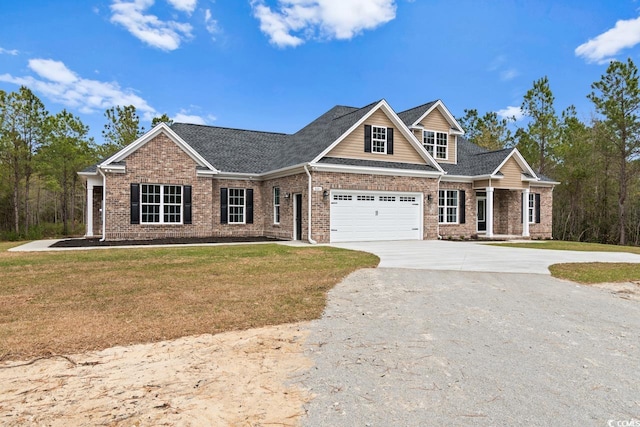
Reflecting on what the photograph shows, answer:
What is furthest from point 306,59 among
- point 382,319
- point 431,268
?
point 382,319

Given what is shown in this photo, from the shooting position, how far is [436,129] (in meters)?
21.6

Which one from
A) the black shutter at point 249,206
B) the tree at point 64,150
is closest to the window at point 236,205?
the black shutter at point 249,206

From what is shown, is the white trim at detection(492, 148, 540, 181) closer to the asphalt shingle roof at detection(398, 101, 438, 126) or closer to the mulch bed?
the asphalt shingle roof at detection(398, 101, 438, 126)

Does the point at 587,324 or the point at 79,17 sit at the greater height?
the point at 79,17

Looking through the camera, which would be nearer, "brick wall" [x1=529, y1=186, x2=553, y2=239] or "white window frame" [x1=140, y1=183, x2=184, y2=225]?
"white window frame" [x1=140, y1=183, x2=184, y2=225]

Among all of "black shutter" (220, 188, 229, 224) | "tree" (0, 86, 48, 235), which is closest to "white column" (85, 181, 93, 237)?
"black shutter" (220, 188, 229, 224)

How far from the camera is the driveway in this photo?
9.50 feet

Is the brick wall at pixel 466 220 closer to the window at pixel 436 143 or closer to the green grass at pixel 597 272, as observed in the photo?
the window at pixel 436 143

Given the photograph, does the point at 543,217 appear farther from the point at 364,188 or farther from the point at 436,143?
the point at 364,188

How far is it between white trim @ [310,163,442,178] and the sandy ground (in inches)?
480

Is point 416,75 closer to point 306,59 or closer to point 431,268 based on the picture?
point 306,59

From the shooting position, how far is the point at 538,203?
76.6 feet

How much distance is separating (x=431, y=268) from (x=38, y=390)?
8.33 m

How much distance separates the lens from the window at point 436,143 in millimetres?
21469
